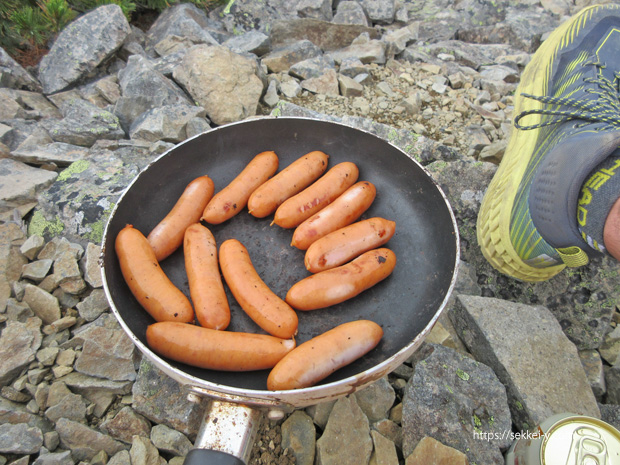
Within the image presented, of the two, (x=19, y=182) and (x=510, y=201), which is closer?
(x=510, y=201)

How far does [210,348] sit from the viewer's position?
2.11 m

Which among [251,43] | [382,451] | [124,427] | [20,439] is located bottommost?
[382,451]

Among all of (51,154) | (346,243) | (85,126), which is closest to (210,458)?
(346,243)

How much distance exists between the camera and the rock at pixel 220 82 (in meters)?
4.56

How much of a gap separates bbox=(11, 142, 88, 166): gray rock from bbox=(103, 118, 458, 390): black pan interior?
1532mm

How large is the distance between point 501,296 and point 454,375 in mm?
1048

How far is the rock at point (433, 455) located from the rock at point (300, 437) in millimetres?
590

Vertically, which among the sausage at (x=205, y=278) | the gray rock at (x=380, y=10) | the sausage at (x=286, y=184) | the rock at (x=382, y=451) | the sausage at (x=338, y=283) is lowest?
the rock at (x=382, y=451)

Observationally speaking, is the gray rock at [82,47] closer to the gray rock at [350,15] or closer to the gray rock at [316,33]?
the gray rock at [316,33]

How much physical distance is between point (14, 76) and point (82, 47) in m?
0.82

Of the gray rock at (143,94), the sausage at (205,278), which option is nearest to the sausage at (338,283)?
the sausage at (205,278)

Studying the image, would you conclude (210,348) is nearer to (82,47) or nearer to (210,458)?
(210,458)

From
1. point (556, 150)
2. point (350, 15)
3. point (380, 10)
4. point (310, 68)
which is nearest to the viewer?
point (556, 150)

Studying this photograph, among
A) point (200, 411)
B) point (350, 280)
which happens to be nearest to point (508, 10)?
point (350, 280)
